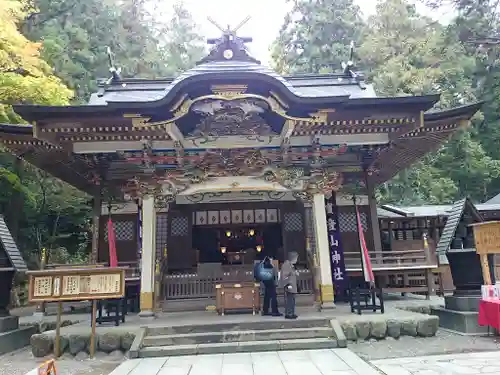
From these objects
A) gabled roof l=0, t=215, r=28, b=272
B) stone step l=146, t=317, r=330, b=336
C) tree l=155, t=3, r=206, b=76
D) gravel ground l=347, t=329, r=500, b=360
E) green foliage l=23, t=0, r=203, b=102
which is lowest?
gravel ground l=347, t=329, r=500, b=360

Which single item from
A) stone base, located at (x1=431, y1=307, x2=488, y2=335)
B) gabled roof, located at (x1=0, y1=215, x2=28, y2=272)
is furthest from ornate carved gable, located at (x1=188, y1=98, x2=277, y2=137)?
stone base, located at (x1=431, y1=307, x2=488, y2=335)

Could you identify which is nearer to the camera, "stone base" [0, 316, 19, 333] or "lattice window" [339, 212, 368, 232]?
"stone base" [0, 316, 19, 333]

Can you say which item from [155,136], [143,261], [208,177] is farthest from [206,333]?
[155,136]

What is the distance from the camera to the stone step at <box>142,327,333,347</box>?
7.03 m

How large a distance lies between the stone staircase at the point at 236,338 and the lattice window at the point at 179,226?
4705 millimetres

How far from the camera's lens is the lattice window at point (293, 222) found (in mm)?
11945

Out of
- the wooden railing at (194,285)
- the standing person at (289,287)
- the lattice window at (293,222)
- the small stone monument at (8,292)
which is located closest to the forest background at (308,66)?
the small stone monument at (8,292)

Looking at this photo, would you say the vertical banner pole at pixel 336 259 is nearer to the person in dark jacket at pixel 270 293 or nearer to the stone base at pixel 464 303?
the person in dark jacket at pixel 270 293

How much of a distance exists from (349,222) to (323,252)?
3.07m

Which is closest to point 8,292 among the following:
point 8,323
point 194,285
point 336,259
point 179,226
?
point 8,323

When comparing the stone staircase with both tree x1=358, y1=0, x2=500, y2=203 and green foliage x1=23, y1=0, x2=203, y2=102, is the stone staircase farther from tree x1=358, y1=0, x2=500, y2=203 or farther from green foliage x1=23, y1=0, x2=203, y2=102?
tree x1=358, y1=0, x2=500, y2=203

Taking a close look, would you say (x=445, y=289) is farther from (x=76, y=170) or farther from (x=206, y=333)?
(x=76, y=170)

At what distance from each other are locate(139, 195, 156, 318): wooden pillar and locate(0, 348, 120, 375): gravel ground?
1.73 m

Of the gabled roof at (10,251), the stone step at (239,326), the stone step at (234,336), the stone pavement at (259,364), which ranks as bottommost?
the stone pavement at (259,364)
